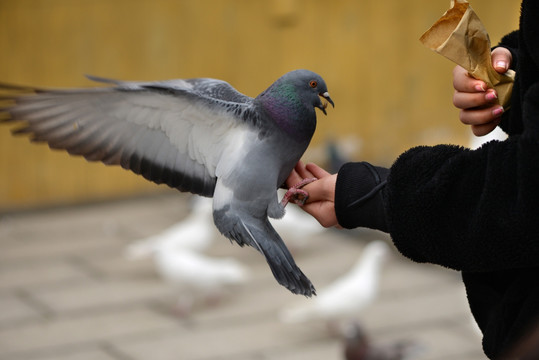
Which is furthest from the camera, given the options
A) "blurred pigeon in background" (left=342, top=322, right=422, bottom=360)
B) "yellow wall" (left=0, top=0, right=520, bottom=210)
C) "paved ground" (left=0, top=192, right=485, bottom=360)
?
"yellow wall" (left=0, top=0, right=520, bottom=210)

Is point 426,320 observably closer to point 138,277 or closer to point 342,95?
point 138,277

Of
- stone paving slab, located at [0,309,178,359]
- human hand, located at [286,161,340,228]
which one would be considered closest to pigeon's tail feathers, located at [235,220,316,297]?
human hand, located at [286,161,340,228]

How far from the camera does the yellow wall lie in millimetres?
7113

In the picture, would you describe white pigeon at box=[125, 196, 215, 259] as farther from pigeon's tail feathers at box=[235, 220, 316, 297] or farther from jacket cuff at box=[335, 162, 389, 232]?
jacket cuff at box=[335, 162, 389, 232]

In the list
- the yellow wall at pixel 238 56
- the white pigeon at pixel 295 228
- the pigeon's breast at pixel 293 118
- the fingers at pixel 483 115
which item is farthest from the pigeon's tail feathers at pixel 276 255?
the yellow wall at pixel 238 56

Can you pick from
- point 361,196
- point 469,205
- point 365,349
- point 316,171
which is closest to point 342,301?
point 365,349

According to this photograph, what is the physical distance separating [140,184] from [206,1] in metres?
1.73

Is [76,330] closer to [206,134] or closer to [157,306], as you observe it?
[157,306]

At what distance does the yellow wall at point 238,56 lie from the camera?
711cm

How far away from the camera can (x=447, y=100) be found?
26.9 ft

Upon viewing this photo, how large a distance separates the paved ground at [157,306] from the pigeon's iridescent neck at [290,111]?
124 inches

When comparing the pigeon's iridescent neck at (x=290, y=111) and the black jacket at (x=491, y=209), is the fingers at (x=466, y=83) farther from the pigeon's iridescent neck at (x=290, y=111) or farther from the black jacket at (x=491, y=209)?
the pigeon's iridescent neck at (x=290, y=111)

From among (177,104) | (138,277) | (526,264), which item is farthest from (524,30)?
(138,277)

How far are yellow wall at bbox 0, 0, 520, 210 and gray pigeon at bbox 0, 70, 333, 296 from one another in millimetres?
5023
